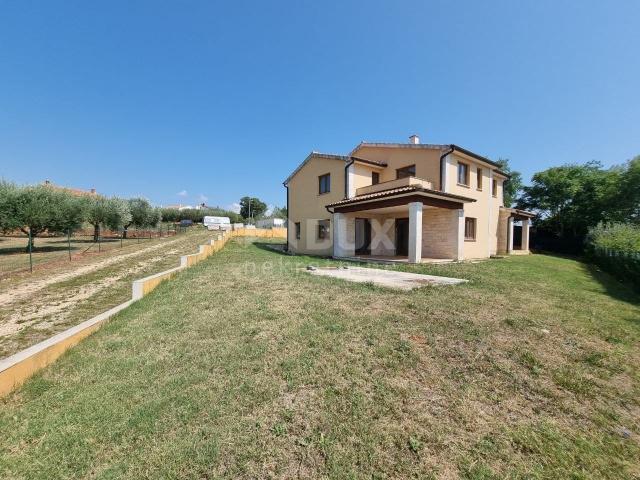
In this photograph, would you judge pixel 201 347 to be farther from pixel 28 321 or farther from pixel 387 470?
pixel 28 321

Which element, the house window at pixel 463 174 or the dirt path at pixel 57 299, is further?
the house window at pixel 463 174

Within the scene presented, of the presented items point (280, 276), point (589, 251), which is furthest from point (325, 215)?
point (589, 251)

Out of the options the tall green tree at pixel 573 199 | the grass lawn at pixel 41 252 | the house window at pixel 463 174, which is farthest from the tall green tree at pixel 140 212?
the tall green tree at pixel 573 199

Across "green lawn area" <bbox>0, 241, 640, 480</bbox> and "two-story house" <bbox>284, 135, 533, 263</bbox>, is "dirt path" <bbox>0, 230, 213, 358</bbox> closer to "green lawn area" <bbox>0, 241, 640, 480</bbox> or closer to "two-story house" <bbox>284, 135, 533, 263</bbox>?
"green lawn area" <bbox>0, 241, 640, 480</bbox>

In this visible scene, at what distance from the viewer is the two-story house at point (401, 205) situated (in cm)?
1305

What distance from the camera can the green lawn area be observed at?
6.96ft

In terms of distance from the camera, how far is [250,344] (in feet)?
13.3

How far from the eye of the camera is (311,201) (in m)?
18.5

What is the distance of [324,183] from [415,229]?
760 cm

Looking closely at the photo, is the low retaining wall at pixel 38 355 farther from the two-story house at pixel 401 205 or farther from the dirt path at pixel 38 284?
the two-story house at pixel 401 205

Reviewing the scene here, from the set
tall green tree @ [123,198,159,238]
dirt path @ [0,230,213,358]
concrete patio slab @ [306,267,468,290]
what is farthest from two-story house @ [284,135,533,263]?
tall green tree @ [123,198,159,238]

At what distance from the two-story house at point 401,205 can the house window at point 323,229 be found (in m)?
0.06

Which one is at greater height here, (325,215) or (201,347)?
(325,215)

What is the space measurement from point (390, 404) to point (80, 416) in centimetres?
309
